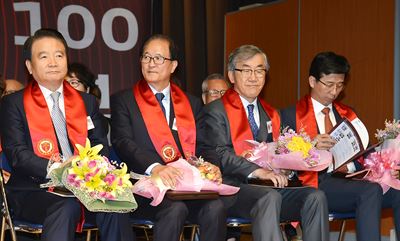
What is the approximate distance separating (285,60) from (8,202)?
3382 millimetres

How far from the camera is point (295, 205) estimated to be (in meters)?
4.35

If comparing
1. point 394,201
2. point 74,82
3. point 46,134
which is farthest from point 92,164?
point 394,201

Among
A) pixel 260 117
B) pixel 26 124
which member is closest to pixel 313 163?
pixel 260 117

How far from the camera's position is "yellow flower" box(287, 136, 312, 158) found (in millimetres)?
4148

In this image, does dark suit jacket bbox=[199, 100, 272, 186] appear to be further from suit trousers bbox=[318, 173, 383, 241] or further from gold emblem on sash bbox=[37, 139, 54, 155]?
gold emblem on sash bbox=[37, 139, 54, 155]

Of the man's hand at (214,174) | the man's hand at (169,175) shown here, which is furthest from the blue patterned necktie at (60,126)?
the man's hand at (214,174)

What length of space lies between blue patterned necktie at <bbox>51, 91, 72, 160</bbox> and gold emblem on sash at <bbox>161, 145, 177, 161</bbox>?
554 mm

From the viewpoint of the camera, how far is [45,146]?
4031 millimetres

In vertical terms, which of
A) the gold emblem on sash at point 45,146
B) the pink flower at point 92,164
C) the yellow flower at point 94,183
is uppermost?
the gold emblem on sash at point 45,146

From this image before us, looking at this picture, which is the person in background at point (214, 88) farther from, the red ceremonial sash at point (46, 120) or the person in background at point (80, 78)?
the red ceremonial sash at point (46, 120)

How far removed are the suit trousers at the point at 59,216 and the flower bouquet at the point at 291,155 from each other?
0.92 metres

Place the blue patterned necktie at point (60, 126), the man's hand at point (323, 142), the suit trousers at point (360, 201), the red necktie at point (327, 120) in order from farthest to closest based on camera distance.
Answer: the red necktie at point (327, 120) → the man's hand at point (323, 142) → the suit trousers at point (360, 201) → the blue patterned necktie at point (60, 126)

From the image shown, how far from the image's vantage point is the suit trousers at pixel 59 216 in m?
3.65

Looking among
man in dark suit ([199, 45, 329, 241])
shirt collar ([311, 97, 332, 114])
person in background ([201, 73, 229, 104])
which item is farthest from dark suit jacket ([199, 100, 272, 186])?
person in background ([201, 73, 229, 104])
